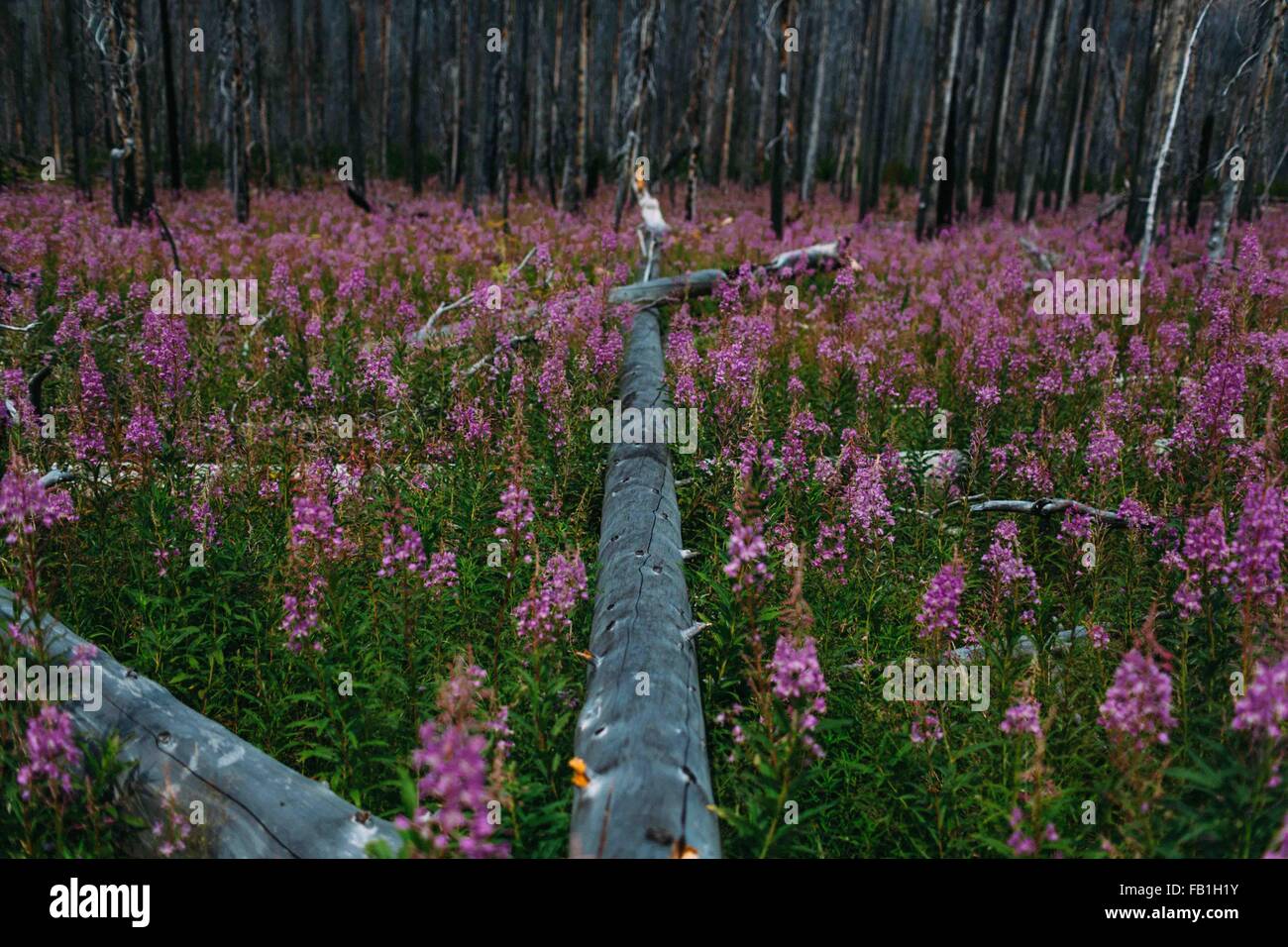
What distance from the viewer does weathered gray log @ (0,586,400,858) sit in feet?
9.10

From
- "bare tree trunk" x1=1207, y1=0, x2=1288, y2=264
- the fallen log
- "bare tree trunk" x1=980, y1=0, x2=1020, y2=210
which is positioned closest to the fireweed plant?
the fallen log

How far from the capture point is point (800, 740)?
294 cm

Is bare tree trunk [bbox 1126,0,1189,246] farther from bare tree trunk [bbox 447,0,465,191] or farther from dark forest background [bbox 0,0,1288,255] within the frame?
bare tree trunk [bbox 447,0,465,191]

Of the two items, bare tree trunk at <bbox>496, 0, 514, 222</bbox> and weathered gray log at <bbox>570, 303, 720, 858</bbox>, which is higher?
bare tree trunk at <bbox>496, 0, 514, 222</bbox>

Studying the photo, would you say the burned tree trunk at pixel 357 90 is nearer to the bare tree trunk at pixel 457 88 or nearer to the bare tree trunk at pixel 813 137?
the bare tree trunk at pixel 457 88

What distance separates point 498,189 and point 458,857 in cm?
1962

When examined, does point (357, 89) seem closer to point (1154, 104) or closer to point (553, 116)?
point (553, 116)

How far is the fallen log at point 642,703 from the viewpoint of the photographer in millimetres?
2615

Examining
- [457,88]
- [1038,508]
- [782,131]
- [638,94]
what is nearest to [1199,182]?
[782,131]

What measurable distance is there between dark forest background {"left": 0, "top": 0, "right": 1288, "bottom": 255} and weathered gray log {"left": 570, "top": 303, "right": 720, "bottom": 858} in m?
8.67

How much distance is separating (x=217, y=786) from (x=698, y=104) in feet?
61.2

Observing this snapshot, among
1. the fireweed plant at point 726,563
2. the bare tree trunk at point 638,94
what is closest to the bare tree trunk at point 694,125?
the bare tree trunk at point 638,94
